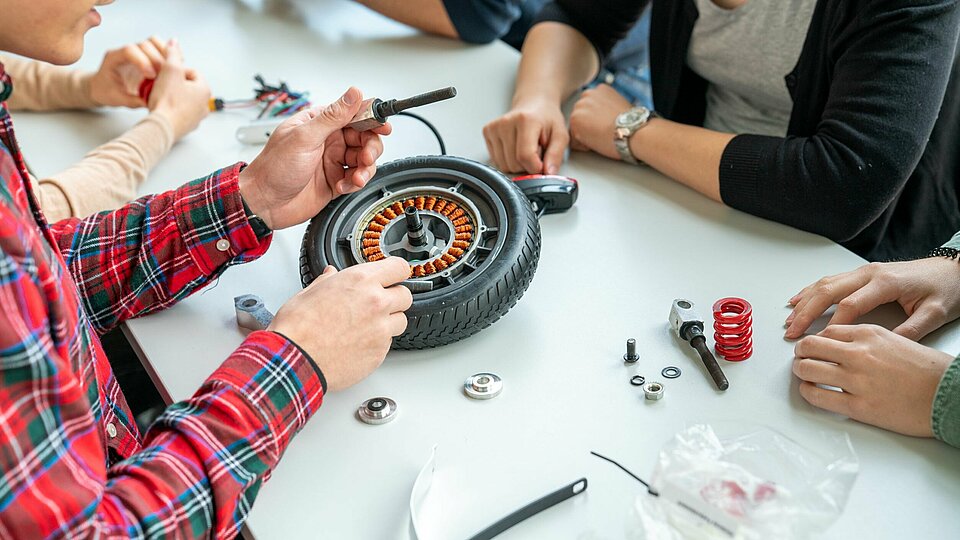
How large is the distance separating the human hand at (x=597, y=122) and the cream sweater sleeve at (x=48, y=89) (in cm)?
82

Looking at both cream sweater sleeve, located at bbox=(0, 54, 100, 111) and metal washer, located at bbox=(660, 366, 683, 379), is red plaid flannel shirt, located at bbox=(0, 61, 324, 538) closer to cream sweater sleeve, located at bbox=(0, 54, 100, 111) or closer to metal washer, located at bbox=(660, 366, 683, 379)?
metal washer, located at bbox=(660, 366, 683, 379)

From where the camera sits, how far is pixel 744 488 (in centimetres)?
69

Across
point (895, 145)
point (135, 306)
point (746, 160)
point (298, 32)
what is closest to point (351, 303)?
point (135, 306)

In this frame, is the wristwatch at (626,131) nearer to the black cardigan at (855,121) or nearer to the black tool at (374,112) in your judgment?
the black cardigan at (855,121)

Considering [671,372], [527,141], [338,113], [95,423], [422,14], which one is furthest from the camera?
[422,14]

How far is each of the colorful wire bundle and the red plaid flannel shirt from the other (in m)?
0.61

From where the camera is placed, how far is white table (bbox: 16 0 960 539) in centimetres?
77

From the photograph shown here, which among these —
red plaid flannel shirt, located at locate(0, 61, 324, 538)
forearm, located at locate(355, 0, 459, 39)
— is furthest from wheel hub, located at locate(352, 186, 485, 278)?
forearm, located at locate(355, 0, 459, 39)

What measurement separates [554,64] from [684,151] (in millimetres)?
337

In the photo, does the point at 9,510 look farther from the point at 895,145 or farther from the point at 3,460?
the point at 895,145

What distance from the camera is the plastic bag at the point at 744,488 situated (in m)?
0.67

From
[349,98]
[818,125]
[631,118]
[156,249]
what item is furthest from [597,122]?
[156,249]

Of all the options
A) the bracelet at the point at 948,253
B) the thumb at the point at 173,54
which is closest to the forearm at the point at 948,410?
the bracelet at the point at 948,253

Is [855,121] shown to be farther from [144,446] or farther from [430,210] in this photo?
[144,446]
